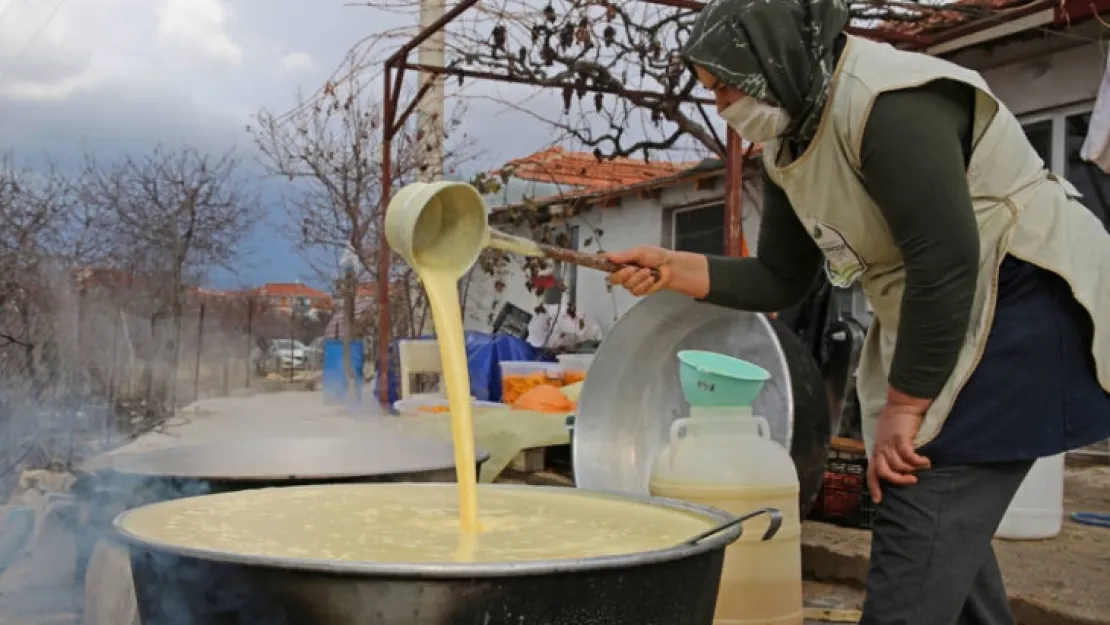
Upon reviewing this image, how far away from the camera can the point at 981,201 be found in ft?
5.93

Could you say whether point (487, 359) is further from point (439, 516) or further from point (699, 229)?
point (439, 516)

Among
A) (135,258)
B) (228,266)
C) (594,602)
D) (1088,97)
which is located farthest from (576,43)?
(594,602)

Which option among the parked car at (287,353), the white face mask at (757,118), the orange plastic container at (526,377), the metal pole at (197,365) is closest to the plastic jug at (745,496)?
the white face mask at (757,118)

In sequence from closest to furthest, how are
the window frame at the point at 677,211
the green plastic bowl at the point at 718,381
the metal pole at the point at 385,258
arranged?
the green plastic bowl at the point at 718,381
the metal pole at the point at 385,258
the window frame at the point at 677,211

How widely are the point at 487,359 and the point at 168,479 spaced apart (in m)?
5.62

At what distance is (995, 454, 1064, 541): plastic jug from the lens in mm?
3789

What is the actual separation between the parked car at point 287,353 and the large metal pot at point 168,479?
13127 millimetres

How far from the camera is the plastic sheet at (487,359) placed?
804 centimetres

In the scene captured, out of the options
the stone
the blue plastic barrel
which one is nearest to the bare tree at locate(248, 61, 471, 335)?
the blue plastic barrel

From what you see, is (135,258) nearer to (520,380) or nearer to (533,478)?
(520,380)

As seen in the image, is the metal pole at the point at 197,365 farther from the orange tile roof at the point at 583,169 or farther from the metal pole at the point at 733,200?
the metal pole at the point at 733,200

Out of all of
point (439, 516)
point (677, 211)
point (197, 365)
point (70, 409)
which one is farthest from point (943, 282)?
point (677, 211)

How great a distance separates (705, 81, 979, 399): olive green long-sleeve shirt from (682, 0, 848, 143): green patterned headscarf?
15cm

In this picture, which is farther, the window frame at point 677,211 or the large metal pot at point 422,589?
the window frame at point 677,211
